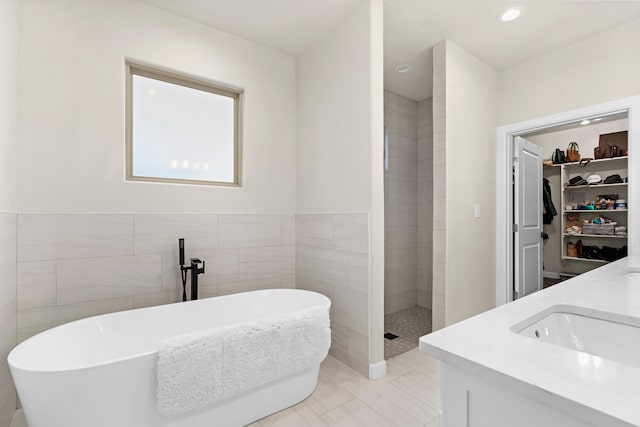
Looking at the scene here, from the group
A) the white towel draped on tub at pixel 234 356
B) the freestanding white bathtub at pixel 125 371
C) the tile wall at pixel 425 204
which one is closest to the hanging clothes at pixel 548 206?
the tile wall at pixel 425 204

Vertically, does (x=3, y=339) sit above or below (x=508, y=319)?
below

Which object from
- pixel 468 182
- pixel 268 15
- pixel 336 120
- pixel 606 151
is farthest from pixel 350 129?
pixel 606 151

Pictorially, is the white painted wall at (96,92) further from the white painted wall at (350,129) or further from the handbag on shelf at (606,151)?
the handbag on shelf at (606,151)

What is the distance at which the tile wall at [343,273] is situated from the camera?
88.0 inches

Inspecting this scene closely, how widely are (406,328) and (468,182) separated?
1617 millimetres

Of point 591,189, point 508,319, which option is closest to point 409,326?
point 508,319

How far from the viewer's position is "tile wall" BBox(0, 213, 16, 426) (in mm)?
1577

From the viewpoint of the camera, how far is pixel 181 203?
7.74 ft

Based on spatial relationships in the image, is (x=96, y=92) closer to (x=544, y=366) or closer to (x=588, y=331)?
(x=544, y=366)

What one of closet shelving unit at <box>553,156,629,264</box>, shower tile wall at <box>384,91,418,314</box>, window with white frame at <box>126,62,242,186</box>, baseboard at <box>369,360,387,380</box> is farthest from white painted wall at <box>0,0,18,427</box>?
closet shelving unit at <box>553,156,629,264</box>

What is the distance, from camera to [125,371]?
4.31ft

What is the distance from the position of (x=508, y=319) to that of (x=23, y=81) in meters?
2.76

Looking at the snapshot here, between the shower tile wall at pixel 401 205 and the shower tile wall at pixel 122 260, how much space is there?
1.55 metres

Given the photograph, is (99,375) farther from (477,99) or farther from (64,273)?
(477,99)
